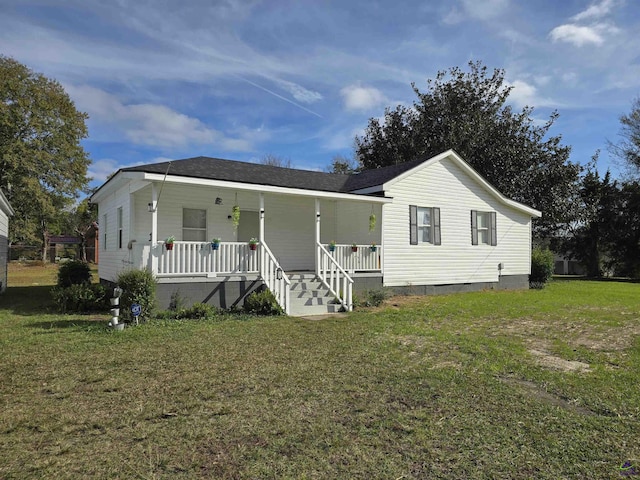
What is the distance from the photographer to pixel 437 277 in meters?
15.5

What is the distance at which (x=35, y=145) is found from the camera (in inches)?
1185

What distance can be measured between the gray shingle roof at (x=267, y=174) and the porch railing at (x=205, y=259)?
1.67m

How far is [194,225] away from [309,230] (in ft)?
12.8

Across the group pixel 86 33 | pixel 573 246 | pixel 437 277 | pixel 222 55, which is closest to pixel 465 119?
pixel 573 246

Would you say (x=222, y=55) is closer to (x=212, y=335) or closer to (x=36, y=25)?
(x=36, y=25)

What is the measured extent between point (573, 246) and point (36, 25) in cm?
A: 3218

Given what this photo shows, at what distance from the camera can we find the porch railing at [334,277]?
11109 mm

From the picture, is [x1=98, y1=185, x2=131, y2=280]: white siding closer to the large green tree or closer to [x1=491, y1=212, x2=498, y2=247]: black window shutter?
[x1=491, y1=212, x2=498, y2=247]: black window shutter

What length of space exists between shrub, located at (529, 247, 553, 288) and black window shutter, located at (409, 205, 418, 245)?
24.0 feet

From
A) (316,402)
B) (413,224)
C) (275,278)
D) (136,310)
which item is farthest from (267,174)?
(316,402)

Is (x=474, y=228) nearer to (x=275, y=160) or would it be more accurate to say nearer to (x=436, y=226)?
(x=436, y=226)

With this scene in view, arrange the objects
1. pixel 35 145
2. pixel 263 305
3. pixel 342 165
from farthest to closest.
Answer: pixel 342 165 → pixel 35 145 → pixel 263 305

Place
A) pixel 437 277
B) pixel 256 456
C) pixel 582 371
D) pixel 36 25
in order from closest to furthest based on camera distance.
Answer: pixel 256 456 → pixel 582 371 → pixel 36 25 → pixel 437 277

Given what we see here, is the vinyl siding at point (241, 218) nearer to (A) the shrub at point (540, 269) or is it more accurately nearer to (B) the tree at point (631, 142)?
(A) the shrub at point (540, 269)
